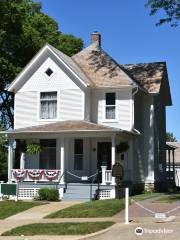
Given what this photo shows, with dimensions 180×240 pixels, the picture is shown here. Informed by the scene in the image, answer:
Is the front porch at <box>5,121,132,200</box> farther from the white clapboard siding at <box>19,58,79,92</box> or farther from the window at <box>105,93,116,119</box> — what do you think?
the white clapboard siding at <box>19,58,79,92</box>

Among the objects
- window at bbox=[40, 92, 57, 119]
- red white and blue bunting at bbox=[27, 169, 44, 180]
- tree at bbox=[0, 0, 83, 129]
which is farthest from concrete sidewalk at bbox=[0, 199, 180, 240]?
tree at bbox=[0, 0, 83, 129]

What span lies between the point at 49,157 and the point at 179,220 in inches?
597

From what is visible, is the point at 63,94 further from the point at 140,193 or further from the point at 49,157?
the point at 140,193

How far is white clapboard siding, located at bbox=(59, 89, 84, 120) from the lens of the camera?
32031mm

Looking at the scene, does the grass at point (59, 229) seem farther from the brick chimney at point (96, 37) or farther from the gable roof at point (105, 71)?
the brick chimney at point (96, 37)

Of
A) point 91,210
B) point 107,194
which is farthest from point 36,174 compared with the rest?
point 91,210

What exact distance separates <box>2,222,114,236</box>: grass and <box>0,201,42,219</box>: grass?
494cm

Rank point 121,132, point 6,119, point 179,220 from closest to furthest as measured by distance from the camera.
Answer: point 179,220
point 121,132
point 6,119

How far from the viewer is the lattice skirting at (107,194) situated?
1144 inches

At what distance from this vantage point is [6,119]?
49.1 metres

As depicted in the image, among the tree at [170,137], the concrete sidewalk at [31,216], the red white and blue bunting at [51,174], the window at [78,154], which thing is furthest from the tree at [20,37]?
the tree at [170,137]

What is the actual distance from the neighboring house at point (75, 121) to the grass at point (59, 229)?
443 inches

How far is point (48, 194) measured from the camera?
94.3 feet

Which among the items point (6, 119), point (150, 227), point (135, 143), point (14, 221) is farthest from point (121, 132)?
point (6, 119)
